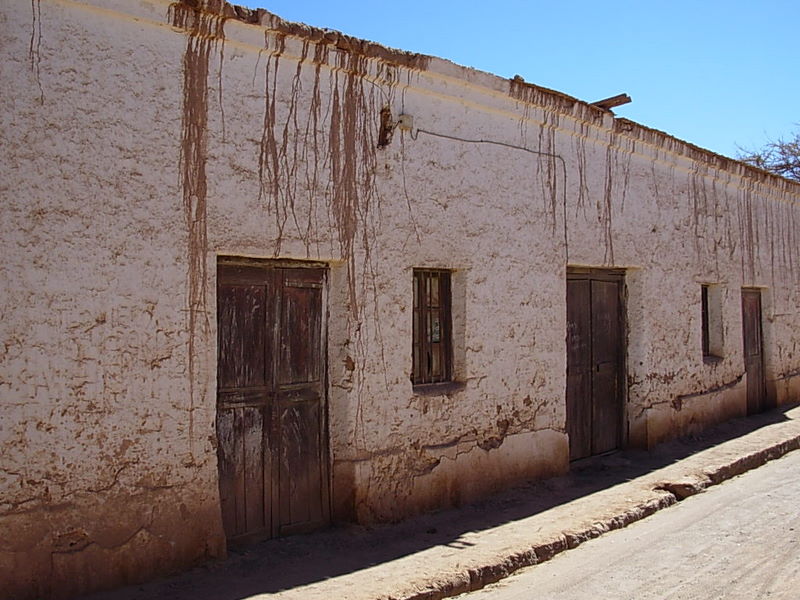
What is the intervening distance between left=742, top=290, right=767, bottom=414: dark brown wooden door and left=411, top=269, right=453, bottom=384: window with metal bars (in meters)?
6.47

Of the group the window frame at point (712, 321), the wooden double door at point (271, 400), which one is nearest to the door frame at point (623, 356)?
the window frame at point (712, 321)

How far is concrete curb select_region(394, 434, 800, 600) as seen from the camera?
4723 mm

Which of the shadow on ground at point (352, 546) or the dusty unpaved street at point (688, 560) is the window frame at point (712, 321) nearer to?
the shadow on ground at point (352, 546)

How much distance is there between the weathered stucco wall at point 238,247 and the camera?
4.12 meters

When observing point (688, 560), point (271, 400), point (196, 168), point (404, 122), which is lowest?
point (688, 560)

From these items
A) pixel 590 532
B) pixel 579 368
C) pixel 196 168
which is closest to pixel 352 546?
pixel 590 532

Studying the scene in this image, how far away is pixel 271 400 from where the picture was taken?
537 centimetres

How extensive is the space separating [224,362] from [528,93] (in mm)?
3698

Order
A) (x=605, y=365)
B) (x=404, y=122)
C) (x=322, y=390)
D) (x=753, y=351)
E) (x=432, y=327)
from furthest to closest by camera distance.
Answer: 1. (x=753, y=351)
2. (x=605, y=365)
3. (x=432, y=327)
4. (x=404, y=122)
5. (x=322, y=390)

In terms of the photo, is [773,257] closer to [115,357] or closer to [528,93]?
[528,93]

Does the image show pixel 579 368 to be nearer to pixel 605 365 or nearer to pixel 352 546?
pixel 605 365

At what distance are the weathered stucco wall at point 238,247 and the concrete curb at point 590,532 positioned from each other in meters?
0.98

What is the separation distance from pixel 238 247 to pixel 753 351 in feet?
30.0

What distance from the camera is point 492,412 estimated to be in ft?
22.2
